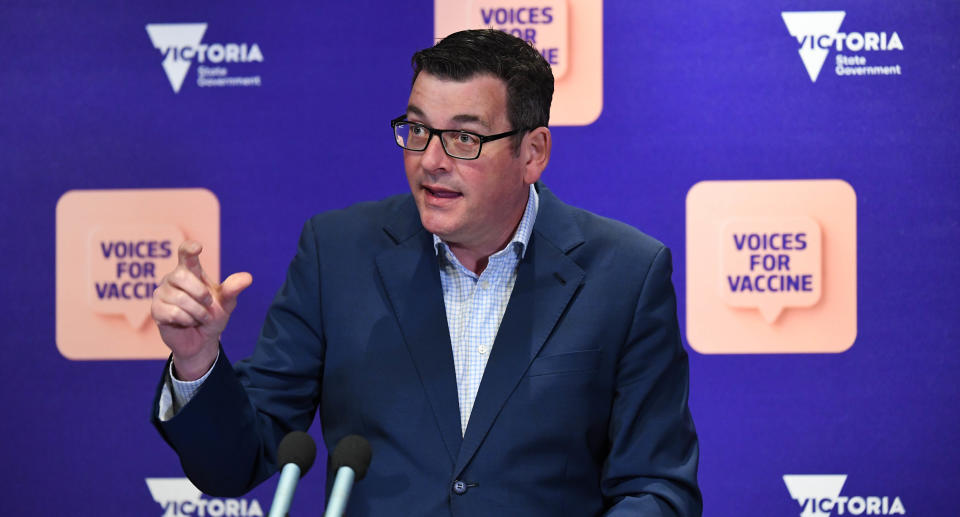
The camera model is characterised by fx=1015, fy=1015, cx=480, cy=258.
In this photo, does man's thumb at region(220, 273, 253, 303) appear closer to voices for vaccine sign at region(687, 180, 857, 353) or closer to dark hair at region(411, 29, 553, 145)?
dark hair at region(411, 29, 553, 145)

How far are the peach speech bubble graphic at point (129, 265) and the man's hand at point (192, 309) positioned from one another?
1.64 metres

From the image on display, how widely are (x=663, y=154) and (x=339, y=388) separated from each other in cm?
149

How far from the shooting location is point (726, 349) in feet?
10.4

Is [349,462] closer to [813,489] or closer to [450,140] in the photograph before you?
[450,140]

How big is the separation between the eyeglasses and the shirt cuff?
61 cm

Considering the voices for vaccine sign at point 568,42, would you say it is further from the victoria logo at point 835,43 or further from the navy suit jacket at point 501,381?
the navy suit jacket at point 501,381

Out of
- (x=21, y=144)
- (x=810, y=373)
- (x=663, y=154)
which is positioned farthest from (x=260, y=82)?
(x=810, y=373)

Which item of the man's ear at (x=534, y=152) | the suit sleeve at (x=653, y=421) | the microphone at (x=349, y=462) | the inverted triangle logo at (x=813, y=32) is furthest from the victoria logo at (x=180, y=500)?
the inverted triangle logo at (x=813, y=32)

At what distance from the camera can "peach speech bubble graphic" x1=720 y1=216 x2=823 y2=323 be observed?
314 cm

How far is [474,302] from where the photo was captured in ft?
7.20

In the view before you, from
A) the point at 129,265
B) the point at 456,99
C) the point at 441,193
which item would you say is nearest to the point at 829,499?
the point at 441,193

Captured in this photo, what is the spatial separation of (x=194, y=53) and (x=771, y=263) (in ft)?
6.49

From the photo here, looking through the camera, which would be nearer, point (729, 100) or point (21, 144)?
point (729, 100)

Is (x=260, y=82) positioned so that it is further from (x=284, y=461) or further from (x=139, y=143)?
(x=284, y=461)
